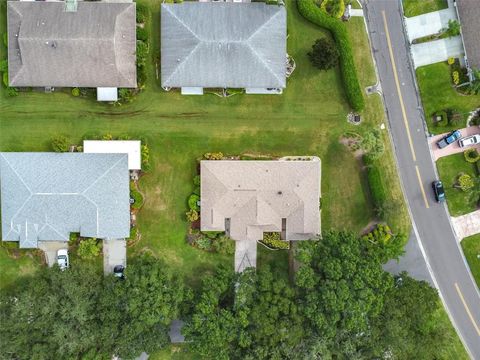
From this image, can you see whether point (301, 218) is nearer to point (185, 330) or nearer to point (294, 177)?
point (294, 177)

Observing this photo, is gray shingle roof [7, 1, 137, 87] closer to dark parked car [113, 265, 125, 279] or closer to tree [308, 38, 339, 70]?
tree [308, 38, 339, 70]

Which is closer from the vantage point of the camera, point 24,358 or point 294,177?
point 24,358

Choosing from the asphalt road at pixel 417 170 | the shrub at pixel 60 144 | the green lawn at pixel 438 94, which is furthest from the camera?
the green lawn at pixel 438 94

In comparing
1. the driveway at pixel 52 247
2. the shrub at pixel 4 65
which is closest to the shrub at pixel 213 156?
the driveway at pixel 52 247

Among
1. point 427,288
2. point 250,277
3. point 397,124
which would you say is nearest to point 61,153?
point 250,277

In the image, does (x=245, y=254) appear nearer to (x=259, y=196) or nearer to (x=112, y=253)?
(x=259, y=196)

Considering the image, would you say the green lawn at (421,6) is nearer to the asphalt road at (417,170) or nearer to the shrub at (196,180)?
the asphalt road at (417,170)
